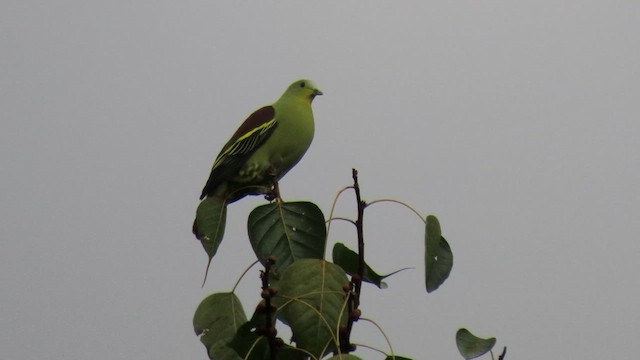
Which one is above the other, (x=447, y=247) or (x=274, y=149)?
(x=274, y=149)

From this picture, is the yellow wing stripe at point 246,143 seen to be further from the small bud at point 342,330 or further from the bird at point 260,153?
the small bud at point 342,330

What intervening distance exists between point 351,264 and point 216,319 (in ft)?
0.92

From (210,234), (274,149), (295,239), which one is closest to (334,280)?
(295,239)

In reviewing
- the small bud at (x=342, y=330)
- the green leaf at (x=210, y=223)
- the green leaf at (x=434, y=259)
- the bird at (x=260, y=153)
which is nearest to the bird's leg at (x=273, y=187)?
the bird at (x=260, y=153)

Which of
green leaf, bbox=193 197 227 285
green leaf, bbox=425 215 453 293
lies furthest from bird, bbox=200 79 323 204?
green leaf, bbox=425 215 453 293

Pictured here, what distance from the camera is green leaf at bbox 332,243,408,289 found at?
1.67 metres

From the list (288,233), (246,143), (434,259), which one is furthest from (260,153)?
(434,259)

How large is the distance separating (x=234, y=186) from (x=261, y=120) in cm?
20

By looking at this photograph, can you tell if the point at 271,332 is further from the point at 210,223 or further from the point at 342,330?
the point at 210,223

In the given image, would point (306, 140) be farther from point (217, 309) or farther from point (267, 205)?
point (217, 309)

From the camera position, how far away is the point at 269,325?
142 cm

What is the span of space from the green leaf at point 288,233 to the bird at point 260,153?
64 centimetres

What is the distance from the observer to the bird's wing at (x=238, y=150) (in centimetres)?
241

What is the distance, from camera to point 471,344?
1.52 metres
